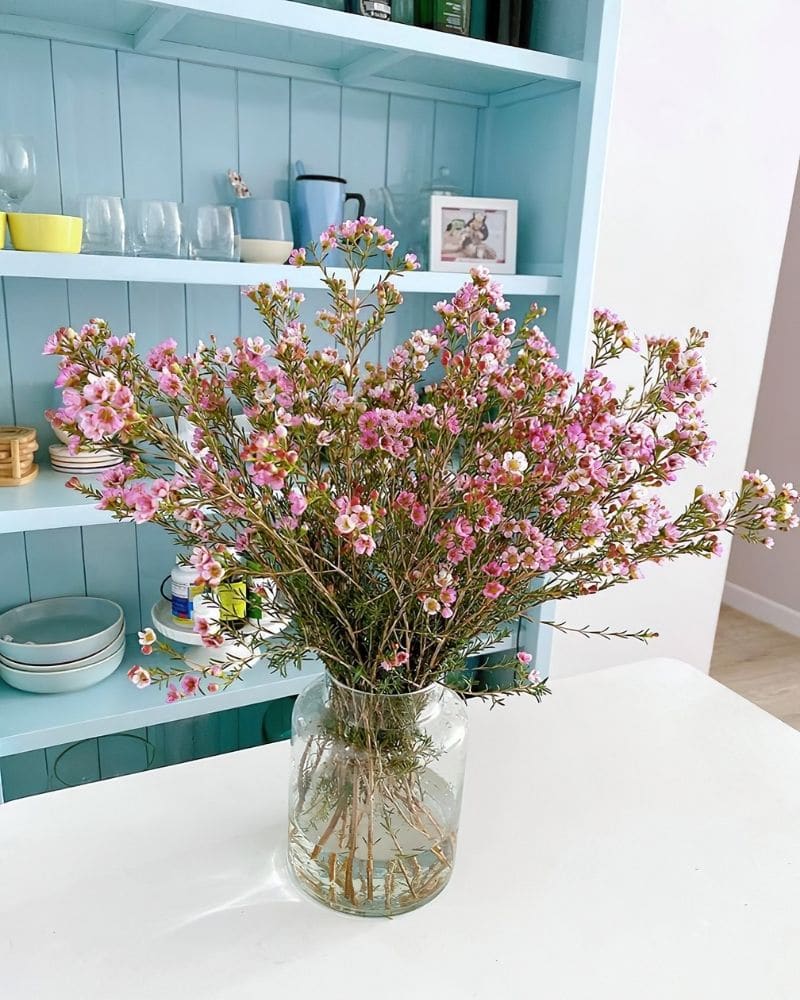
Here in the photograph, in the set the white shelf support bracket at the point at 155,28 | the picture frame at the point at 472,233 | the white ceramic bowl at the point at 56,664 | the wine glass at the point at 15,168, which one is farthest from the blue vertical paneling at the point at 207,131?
the white ceramic bowl at the point at 56,664

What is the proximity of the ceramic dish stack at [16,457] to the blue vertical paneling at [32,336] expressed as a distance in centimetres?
13

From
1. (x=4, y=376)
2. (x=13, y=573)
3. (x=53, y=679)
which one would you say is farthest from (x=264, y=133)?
(x=53, y=679)

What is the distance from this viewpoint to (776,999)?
0.79 meters

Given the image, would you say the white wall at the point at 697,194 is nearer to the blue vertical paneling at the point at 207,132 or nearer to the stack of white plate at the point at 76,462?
the blue vertical paneling at the point at 207,132

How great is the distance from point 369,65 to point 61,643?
1.32m

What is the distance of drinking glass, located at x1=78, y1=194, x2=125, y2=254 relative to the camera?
5.47ft

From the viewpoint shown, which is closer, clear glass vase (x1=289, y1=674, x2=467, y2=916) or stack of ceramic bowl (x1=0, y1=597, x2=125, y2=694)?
clear glass vase (x1=289, y1=674, x2=467, y2=916)

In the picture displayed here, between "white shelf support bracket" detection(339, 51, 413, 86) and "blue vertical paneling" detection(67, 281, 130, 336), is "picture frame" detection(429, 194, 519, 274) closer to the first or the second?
"white shelf support bracket" detection(339, 51, 413, 86)

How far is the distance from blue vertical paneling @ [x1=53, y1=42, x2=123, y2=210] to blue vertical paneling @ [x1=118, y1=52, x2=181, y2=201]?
2 cm

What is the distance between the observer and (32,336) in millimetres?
1844

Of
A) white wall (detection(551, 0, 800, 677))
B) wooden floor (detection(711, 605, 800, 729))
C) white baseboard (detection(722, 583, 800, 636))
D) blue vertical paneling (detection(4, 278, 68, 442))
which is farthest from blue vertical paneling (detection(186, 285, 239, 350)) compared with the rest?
white baseboard (detection(722, 583, 800, 636))

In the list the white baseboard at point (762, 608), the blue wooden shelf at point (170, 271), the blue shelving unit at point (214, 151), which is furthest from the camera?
the white baseboard at point (762, 608)

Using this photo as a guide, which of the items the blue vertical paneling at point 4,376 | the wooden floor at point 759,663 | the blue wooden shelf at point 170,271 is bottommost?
the wooden floor at point 759,663

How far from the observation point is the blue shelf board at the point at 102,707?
1.71m
